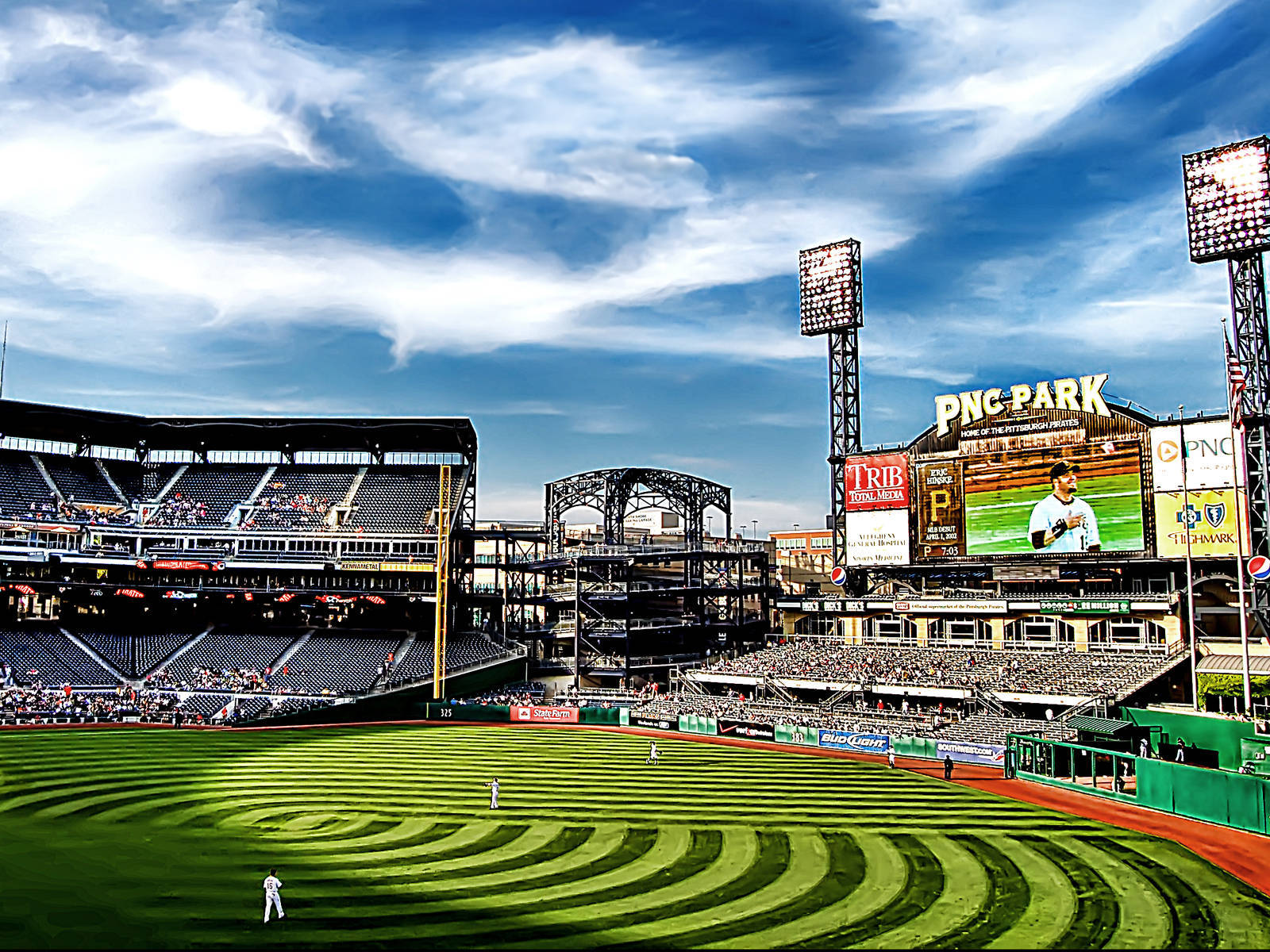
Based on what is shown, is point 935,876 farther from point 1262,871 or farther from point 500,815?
point 500,815

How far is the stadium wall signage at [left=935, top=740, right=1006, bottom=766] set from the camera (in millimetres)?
40594

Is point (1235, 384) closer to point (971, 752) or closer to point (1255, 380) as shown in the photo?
point (1255, 380)

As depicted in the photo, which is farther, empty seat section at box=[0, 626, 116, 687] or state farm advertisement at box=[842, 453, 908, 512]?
state farm advertisement at box=[842, 453, 908, 512]

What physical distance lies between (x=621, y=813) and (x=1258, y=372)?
39.3m

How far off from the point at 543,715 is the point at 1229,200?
4282 cm

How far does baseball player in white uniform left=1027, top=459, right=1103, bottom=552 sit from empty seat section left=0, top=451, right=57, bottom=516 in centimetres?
6389

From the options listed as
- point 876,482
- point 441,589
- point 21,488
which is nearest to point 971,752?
point 876,482

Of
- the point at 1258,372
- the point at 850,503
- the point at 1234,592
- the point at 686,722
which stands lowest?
the point at 686,722

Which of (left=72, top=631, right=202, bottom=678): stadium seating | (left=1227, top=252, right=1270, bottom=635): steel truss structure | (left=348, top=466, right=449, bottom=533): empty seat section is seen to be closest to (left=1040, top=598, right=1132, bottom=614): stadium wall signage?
(left=1227, top=252, right=1270, bottom=635): steel truss structure

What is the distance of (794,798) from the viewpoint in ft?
108

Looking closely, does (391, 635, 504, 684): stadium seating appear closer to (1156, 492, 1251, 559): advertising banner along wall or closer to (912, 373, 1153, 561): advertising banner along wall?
(912, 373, 1153, 561): advertising banner along wall

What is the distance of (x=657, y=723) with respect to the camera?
5216 cm

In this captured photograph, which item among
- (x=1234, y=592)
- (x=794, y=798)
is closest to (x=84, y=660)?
(x=794, y=798)

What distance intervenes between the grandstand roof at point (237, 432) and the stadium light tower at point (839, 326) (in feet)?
87.4
